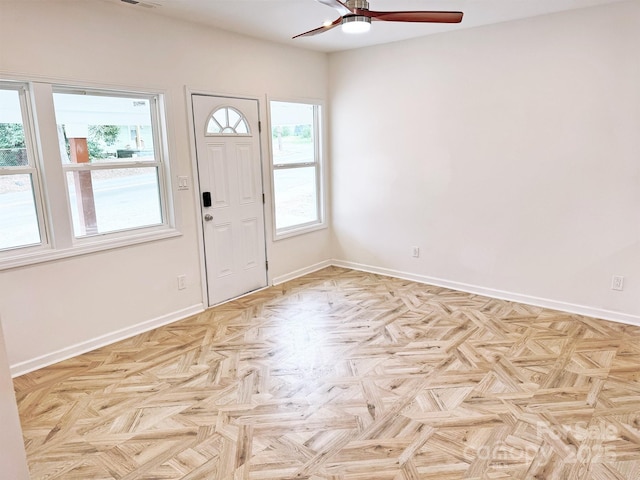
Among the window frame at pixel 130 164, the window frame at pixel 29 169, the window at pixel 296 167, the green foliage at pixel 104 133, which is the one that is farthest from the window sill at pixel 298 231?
→ the window frame at pixel 29 169

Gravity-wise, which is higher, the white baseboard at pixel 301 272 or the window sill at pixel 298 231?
the window sill at pixel 298 231

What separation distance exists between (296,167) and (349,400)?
3.07m

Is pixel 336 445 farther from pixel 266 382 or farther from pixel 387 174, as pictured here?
pixel 387 174

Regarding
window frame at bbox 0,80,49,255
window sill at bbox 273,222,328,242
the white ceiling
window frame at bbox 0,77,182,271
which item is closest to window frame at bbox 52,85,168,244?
window frame at bbox 0,77,182,271

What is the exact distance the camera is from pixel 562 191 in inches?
150

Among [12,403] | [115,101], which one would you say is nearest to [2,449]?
[12,403]

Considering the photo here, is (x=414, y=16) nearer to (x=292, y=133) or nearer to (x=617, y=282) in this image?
(x=292, y=133)

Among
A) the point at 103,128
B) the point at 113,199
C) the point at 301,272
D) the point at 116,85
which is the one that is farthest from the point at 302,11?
the point at 301,272

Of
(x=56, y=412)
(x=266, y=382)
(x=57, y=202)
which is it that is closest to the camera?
(x=56, y=412)

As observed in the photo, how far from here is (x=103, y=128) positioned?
134 inches

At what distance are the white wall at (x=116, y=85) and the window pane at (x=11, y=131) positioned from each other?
7.1 inches

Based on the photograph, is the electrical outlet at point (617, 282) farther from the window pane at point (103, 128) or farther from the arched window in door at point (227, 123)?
the window pane at point (103, 128)

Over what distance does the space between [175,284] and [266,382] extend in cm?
151

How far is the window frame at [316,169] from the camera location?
4.73m
